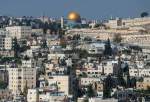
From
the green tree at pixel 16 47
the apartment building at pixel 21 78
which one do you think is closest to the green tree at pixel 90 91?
the apartment building at pixel 21 78

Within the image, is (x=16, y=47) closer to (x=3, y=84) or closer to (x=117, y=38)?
(x=117, y=38)

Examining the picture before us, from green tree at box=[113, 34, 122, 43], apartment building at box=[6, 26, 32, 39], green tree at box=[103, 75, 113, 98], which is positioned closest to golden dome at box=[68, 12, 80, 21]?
green tree at box=[113, 34, 122, 43]

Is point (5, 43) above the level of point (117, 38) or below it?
above

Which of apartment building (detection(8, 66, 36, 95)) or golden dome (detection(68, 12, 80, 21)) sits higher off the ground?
golden dome (detection(68, 12, 80, 21))

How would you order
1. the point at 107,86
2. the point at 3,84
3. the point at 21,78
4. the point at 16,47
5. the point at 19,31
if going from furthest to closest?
the point at 19,31, the point at 16,47, the point at 3,84, the point at 21,78, the point at 107,86

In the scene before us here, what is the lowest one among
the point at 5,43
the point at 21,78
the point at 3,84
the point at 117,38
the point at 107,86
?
the point at 3,84

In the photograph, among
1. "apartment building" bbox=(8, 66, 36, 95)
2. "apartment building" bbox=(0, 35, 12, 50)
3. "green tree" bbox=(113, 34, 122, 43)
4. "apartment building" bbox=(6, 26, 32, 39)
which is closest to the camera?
"apartment building" bbox=(8, 66, 36, 95)

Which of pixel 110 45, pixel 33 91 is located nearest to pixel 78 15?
pixel 110 45

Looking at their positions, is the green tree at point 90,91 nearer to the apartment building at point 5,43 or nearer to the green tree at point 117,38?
the apartment building at point 5,43

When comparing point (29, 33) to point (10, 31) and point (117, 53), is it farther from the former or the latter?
point (117, 53)

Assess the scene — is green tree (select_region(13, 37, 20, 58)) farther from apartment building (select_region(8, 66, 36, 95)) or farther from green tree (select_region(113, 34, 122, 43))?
apartment building (select_region(8, 66, 36, 95))

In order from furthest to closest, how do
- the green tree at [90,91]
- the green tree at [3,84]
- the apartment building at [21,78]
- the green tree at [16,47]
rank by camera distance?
the green tree at [16,47]
the green tree at [3,84]
the apartment building at [21,78]
the green tree at [90,91]

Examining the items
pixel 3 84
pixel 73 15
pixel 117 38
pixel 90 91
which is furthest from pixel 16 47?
pixel 90 91

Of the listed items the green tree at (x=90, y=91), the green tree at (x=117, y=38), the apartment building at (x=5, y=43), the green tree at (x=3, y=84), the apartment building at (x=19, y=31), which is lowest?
the green tree at (x=3, y=84)
